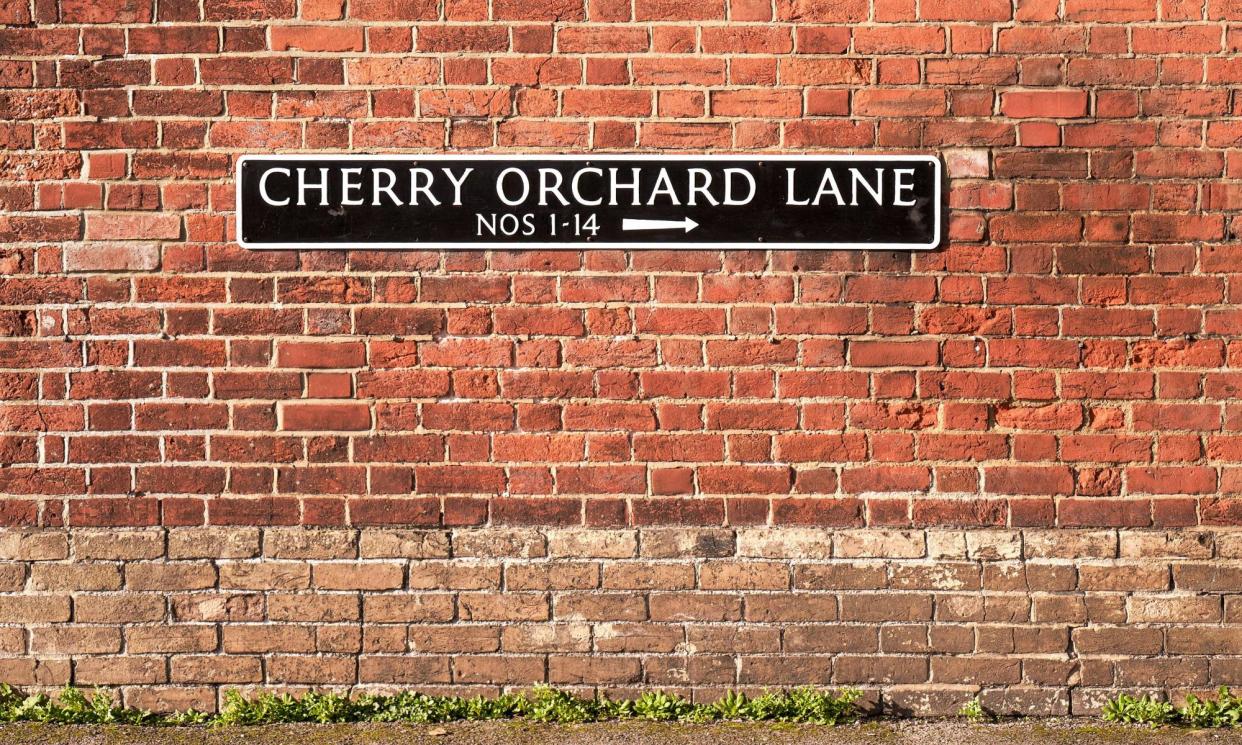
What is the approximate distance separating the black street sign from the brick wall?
Answer: 2.7 inches

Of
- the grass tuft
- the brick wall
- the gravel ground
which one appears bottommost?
the gravel ground

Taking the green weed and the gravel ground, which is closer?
the gravel ground

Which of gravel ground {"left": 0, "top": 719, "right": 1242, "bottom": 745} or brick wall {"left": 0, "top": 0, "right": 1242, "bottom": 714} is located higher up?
brick wall {"left": 0, "top": 0, "right": 1242, "bottom": 714}

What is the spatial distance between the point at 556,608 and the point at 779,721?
78 cm

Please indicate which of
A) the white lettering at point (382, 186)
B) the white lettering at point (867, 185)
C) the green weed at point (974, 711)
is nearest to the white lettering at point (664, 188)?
the white lettering at point (867, 185)

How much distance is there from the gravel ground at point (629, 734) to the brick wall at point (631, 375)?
5.2 inches

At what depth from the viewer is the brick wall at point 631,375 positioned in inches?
122

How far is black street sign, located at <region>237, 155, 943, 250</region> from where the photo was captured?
3.12m

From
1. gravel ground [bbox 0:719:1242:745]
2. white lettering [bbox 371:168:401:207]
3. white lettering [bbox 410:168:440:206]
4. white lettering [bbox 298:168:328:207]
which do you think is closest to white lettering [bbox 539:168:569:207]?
white lettering [bbox 410:168:440:206]

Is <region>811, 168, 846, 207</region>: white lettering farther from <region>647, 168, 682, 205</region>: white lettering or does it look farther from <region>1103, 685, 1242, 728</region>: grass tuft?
<region>1103, 685, 1242, 728</region>: grass tuft

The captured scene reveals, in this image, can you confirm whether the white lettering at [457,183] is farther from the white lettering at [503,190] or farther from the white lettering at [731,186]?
the white lettering at [731,186]

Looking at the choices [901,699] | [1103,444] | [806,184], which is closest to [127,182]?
[806,184]

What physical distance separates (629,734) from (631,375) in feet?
3.62

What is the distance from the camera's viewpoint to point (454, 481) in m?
3.17
